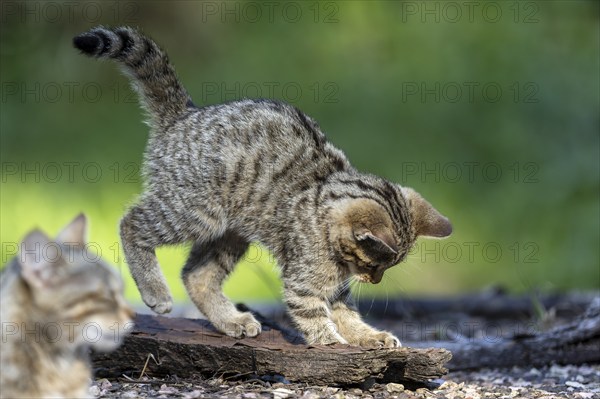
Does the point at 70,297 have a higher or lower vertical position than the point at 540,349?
lower

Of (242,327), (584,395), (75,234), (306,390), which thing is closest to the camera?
(75,234)

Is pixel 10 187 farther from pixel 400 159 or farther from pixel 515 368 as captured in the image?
pixel 515 368

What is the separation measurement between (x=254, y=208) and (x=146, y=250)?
771mm

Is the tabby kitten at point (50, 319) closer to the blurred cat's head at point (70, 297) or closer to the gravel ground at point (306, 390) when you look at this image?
the blurred cat's head at point (70, 297)

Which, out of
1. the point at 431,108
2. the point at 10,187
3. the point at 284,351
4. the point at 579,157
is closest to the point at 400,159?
the point at 431,108

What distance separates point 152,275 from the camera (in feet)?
18.9

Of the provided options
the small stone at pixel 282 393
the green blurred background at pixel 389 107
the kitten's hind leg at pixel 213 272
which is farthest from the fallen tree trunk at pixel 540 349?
the green blurred background at pixel 389 107

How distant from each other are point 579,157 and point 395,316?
14.9ft

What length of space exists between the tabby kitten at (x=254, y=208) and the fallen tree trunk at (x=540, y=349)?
1.09 m

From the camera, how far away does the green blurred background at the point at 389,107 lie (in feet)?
35.6

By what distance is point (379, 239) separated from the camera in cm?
519

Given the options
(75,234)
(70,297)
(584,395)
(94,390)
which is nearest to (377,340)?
(584,395)

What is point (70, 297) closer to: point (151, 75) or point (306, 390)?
point (306, 390)

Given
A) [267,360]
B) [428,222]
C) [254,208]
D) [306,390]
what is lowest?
[306,390]
